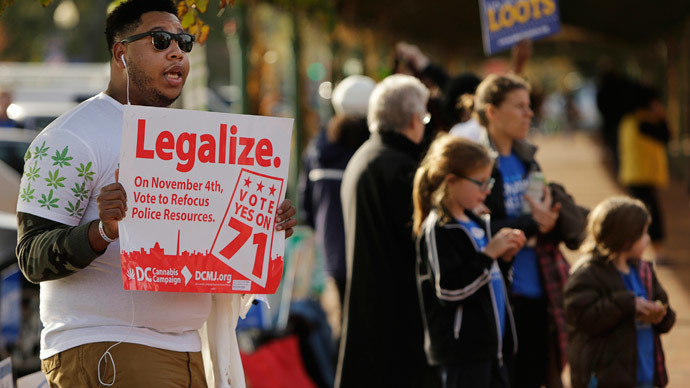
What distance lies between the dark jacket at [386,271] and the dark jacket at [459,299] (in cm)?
53

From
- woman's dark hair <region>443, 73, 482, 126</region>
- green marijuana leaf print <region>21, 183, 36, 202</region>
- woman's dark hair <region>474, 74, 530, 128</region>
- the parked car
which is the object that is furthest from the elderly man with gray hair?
green marijuana leaf print <region>21, 183, 36, 202</region>

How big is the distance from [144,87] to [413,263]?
2363mm

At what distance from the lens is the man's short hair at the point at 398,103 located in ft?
16.6

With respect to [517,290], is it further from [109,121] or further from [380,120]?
[109,121]

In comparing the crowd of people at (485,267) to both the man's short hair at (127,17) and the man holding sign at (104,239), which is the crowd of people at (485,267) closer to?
the man holding sign at (104,239)

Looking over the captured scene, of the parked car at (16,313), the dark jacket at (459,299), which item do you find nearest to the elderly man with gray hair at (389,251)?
the dark jacket at (459,299)

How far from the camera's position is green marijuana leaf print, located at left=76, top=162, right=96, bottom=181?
111 inches

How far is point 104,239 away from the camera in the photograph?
270cm

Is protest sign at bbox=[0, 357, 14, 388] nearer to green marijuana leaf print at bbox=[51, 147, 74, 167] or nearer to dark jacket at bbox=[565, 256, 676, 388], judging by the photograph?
green marijuana leaf print at bbox=[51, 147, 74, 167]

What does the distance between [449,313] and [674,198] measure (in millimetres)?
15065

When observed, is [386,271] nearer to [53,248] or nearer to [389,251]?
[389,251]

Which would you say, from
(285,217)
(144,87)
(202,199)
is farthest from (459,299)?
(144,87)

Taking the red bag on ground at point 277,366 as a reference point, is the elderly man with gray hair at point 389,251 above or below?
above

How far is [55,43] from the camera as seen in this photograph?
121 feet
